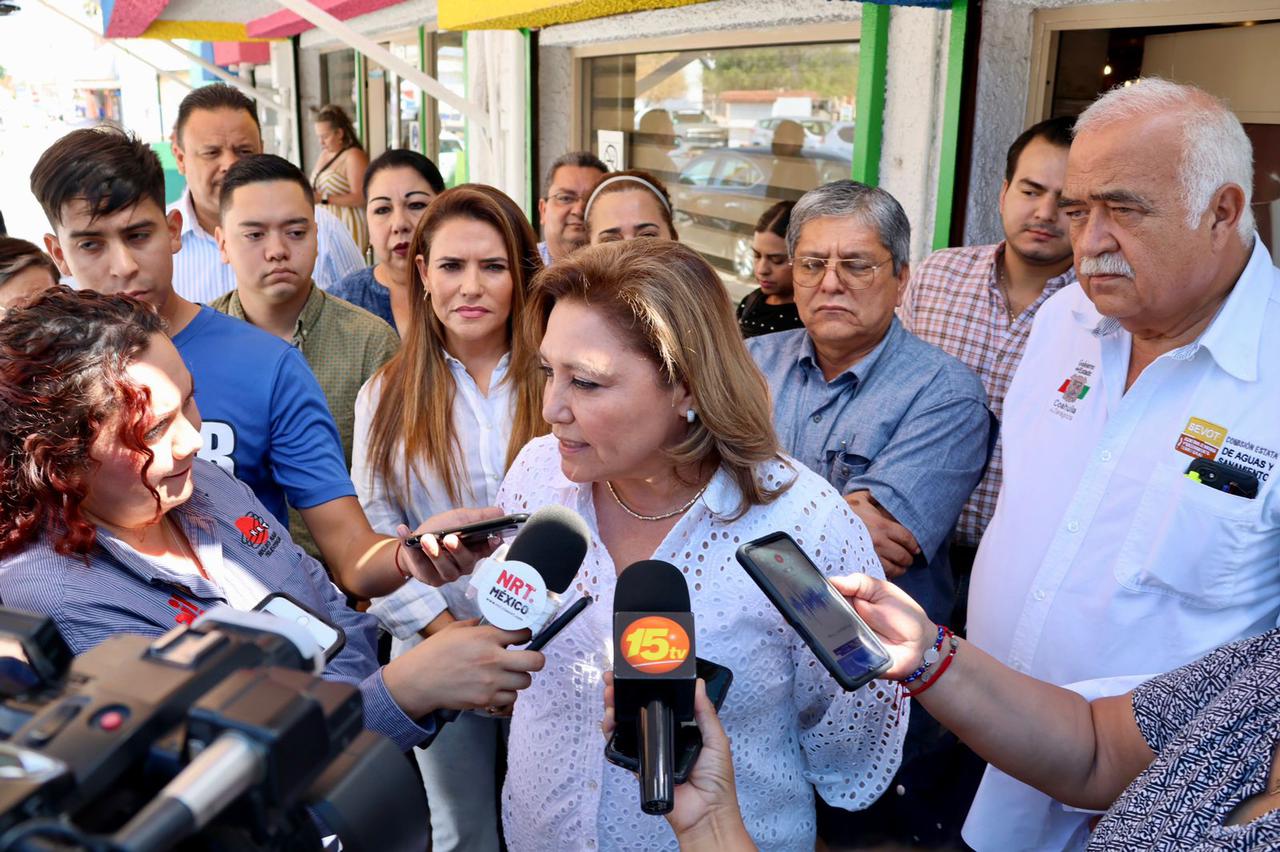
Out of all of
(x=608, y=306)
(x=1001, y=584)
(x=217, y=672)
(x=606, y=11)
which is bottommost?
(x=1001, y=584)

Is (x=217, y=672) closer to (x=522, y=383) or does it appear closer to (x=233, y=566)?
(x=233, y=566)

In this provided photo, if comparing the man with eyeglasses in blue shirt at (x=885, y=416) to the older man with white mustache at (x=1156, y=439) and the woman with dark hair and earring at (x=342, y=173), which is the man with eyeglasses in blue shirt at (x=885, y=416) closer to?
the older man with white mustache at (x=1156, y=439)

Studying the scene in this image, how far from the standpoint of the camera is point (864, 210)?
2.57 meters

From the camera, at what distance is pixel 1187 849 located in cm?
119

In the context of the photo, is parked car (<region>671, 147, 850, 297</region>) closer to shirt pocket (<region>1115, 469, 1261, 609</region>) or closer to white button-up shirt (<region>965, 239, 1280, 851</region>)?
white button-up shirt (<region>965, 239, 1280, 851</region>)

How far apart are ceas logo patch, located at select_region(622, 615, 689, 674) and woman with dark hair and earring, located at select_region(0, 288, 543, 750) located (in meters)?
0.25

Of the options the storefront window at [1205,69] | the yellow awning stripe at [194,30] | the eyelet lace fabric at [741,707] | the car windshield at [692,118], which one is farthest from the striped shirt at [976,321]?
the yellow awning stripe at [194,30]

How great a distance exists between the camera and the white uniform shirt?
2508 millimetres

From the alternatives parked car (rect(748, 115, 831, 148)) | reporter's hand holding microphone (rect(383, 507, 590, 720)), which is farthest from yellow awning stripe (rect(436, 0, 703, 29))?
reporter's hand holding microphone (rect(383, 507, 590, 720))

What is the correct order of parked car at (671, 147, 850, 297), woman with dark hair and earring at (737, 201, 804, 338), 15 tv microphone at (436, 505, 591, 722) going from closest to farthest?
15 tv microphone at (436, 505, 591, 722)
woman with dark hair and earring at (737, 201, 804, 338)
parked car at (671, 147, 850, 297)

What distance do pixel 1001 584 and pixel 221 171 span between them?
370cm

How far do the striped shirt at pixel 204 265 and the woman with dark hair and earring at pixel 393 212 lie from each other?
0.56 ft

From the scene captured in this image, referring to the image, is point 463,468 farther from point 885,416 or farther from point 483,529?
point 885,416

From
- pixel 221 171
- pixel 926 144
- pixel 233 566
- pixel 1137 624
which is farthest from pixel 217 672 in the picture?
pixel 221 171
